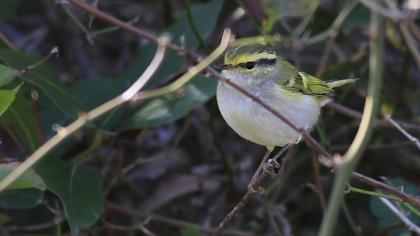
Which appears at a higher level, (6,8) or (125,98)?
(6,8)

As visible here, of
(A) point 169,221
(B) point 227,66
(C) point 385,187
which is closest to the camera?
(C) point 385,187

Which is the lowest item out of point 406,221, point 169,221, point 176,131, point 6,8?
point 169,221

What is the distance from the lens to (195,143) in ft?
17.9

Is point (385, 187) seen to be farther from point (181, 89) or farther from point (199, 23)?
point (199, 23)

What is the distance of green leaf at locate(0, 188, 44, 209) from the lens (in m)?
3.88

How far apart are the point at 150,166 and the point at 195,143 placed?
0.50 meters

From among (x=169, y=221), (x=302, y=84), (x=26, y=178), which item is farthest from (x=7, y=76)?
(x=302, y=84)

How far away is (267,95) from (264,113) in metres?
0.34

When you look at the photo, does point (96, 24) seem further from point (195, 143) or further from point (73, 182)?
point (73, 182)

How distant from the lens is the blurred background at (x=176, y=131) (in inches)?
157

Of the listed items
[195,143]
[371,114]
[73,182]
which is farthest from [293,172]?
[371,114]

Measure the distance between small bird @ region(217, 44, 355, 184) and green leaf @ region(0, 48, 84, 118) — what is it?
821 mm

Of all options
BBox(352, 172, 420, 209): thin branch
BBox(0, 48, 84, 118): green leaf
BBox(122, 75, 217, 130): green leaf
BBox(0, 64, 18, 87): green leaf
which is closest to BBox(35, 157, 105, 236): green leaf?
BBox(0, 48, 84, 118): green leaf

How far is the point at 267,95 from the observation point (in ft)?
12.8
